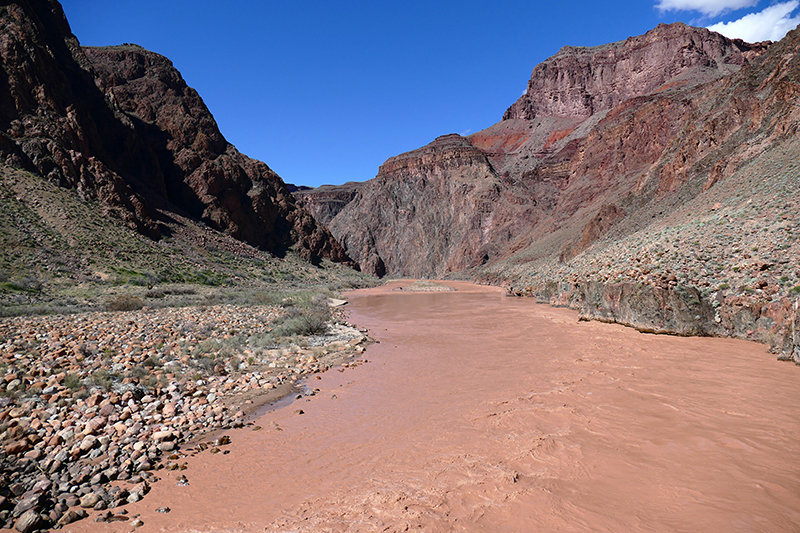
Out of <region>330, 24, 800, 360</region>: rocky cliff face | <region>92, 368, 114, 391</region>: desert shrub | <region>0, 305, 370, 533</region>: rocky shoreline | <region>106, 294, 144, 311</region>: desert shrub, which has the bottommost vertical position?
<region>106, 294, 144, 311</region>: desert shrub

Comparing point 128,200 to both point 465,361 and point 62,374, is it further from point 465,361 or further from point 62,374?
point 465,361

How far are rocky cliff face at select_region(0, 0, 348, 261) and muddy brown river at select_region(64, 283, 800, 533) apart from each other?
36.1m

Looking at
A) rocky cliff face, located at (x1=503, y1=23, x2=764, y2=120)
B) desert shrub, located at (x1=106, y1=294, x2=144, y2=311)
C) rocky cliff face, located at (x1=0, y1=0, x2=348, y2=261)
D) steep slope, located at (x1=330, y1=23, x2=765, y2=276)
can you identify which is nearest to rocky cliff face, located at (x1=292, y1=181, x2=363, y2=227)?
steep slope, located at (x1=330, y1=23, x2=765, y2=276)

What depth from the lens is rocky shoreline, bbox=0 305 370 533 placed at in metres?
4.46

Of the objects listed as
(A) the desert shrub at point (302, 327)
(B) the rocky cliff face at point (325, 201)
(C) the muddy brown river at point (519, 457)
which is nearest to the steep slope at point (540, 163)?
(B) the rocky cliff face at point (325, 201)

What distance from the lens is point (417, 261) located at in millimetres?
94562

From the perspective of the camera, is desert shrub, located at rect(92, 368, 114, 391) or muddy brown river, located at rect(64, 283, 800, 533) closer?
muddy brown river, located at rect(64, 283, 800, 533)

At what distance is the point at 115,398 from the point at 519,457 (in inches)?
277

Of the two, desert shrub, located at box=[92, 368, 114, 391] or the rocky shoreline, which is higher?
desert shrub, located at box=[92, 368, 114, 391]

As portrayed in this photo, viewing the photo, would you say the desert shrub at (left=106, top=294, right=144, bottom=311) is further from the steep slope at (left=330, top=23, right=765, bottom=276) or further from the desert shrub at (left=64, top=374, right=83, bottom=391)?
the steep slope at (left=330, top=23, right=765, bottom=276)

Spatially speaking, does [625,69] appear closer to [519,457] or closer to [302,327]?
[302,327]

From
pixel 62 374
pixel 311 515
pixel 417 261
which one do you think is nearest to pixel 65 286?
pixel 62 374

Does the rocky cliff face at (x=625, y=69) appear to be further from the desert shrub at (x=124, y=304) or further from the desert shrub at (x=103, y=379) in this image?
the desert shrub at (x=103, y=379)

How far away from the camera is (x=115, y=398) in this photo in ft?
22.1
